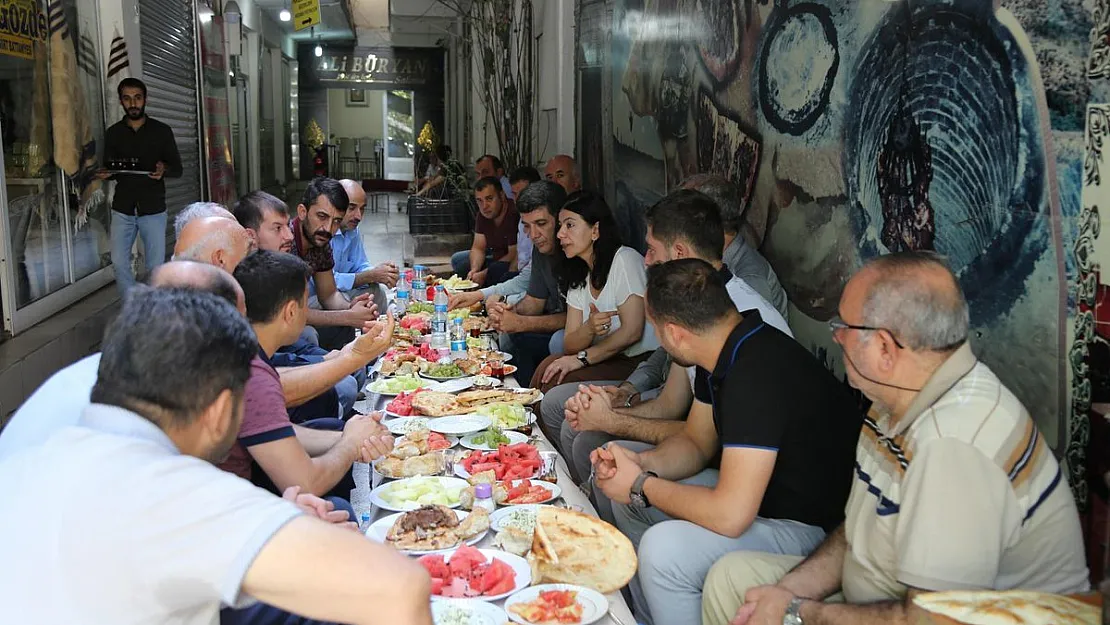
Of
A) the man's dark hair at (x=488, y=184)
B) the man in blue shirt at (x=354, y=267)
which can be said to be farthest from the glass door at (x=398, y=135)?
the man in blue shirt at (x=354, y=267)

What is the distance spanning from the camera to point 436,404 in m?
3.55

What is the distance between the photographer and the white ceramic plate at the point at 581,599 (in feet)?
6.65

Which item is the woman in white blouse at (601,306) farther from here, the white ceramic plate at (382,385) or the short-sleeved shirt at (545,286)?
the white ceramic plate at (382,385)

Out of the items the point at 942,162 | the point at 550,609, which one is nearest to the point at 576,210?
the point at 942,162

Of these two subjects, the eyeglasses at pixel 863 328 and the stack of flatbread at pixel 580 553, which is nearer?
the eyeglasses at pixel 863 328

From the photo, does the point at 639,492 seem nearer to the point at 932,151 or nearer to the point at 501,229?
the point at 932,151

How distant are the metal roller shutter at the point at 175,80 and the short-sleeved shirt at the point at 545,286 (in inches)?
204

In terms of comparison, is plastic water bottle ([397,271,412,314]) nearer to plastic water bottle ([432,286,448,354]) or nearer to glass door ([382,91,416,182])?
plastic water bottle ([432,286,448,354])

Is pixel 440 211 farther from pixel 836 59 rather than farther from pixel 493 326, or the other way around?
pixel 836 59

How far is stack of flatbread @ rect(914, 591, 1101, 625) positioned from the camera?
64.1 inches

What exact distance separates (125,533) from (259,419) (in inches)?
47.3

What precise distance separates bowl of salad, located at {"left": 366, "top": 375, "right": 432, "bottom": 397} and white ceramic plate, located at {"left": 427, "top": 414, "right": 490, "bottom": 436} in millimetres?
461

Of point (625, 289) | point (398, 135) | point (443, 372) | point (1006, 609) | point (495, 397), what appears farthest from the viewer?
point (398, 135)

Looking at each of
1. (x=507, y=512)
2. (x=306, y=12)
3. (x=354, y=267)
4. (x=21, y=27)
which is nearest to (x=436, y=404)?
(x=507, y=512)
